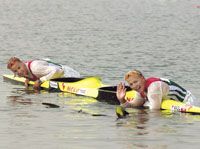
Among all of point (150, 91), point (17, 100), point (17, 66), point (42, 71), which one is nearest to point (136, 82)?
point (150, 91)

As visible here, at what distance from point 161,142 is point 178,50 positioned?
72.3 ft

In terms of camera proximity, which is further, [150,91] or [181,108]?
[181,108]

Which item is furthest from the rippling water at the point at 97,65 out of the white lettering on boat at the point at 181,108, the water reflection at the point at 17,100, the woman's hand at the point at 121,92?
the woman's hand at the point at 121,92

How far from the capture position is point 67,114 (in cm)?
1786

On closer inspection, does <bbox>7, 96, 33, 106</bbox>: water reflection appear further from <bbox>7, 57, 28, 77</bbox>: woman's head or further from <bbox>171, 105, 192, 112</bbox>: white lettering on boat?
<bbox>171, 105, 192, 112</bbox>: white lettering on boat

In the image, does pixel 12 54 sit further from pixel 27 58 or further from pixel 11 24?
pixel 11 24

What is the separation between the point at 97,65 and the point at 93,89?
26.8ft

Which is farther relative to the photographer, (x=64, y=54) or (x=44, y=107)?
(x=64, y=54)

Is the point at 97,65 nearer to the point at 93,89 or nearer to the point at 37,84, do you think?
the point at 37,84

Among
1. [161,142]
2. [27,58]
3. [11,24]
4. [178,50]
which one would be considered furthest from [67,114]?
[11,24]

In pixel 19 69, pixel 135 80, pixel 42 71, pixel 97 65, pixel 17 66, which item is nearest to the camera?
pixel 135 80

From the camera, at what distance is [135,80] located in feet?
58.3

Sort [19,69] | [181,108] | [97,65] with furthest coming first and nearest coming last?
[97,65] < [19,69] < [181,108]

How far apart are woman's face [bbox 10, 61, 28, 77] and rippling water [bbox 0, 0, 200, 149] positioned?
53 cm
